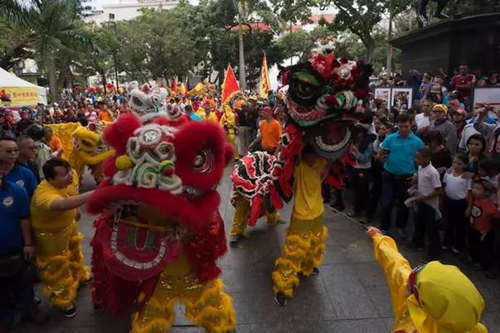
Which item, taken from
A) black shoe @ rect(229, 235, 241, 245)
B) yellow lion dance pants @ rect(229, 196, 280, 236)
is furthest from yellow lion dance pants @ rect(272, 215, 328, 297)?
black shoe @ rect(229, 235, 241, 245)

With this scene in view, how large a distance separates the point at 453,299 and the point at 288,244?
2.31 metres

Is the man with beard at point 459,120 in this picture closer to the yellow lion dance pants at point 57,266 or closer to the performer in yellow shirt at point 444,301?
the performer in yellow shirt at point 444,301

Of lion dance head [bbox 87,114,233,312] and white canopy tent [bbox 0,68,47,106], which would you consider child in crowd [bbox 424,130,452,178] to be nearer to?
lion dance head [bbox 87,114,233,312]

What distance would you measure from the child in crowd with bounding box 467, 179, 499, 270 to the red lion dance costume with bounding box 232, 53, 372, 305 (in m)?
1.40

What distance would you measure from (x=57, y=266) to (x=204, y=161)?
192 centimetres

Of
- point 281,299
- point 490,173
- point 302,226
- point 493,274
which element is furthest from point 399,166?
point 281,299

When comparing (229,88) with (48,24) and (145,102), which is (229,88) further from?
(145,102)

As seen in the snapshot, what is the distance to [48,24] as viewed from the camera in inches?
519

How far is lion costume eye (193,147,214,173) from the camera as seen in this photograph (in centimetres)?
244

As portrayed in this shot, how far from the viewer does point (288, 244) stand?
3807mm

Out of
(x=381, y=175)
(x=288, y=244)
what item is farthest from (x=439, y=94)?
(x=288, y=244)

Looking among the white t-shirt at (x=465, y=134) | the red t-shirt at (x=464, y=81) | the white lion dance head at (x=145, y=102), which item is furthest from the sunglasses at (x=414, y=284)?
the red t-shirt at (x=464, y=81)

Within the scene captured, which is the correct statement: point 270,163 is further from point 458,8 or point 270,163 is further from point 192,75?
point 192,75

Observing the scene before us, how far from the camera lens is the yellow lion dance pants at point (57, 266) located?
3.40 metres
